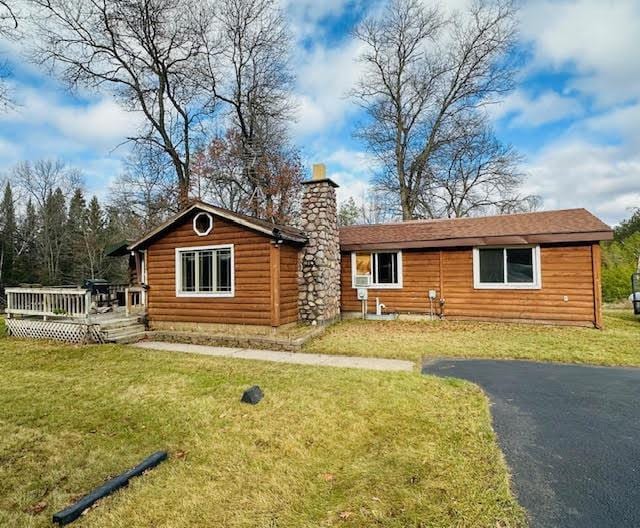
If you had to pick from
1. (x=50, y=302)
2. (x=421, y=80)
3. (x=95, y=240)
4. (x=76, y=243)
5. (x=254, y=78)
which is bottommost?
(x=50, y=302)

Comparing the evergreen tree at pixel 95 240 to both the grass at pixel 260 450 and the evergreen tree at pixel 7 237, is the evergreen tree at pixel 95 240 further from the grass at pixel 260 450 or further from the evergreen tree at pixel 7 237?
the grass at pixel 260 450

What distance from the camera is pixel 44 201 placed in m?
31.2

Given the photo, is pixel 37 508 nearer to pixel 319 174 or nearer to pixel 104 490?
pixel 104 490

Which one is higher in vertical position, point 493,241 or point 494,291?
point 493,241

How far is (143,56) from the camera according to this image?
18281 millimetres

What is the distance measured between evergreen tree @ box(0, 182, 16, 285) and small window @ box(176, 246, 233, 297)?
31171 mm

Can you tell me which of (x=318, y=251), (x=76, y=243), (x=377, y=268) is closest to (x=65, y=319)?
(x=318, y=251)

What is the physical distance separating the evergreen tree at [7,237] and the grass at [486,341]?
34793mm

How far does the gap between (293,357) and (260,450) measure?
4216mm

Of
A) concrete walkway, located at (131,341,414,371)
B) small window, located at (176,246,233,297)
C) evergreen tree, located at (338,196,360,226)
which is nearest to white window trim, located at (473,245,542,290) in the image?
concrete walkway, located at (131,341,414,371)

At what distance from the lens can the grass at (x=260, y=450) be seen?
2.62m

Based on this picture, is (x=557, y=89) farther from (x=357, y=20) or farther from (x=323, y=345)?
(x=323, y=345)

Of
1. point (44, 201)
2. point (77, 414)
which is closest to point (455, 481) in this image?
point (77, 414)

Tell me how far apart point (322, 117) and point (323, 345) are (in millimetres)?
15931
